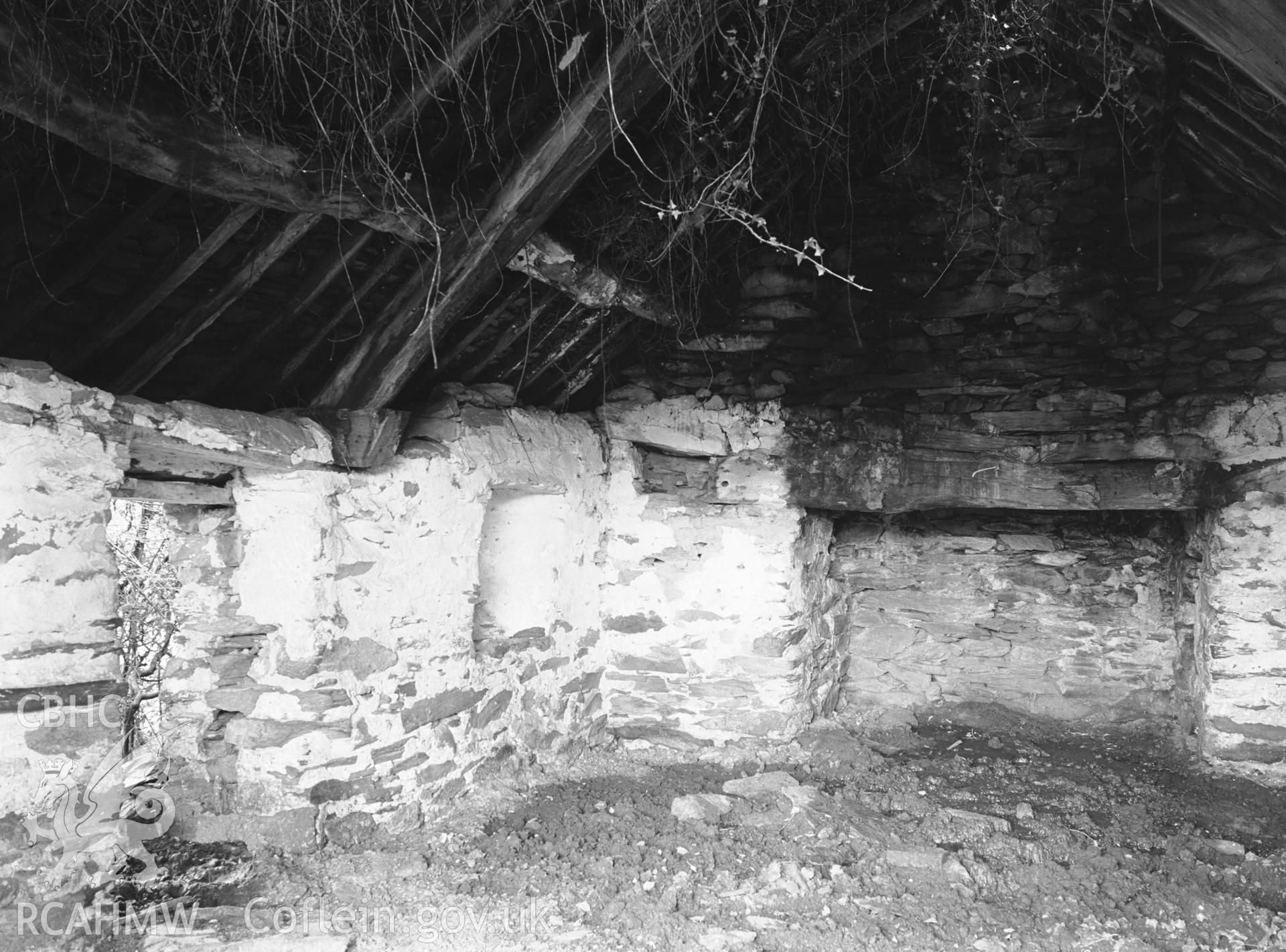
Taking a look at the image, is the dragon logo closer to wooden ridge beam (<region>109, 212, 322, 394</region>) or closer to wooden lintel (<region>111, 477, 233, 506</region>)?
wooden lintel (<region>111, 477, 233, 506</region>)

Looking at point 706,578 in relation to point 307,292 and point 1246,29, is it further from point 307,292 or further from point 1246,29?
point 1246,29

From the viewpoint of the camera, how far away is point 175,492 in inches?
109

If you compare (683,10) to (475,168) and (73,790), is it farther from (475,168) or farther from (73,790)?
(73,790)

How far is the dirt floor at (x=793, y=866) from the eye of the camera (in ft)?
8.74

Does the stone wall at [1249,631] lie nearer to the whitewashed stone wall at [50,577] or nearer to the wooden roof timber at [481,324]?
the wooden roof timber at [481,324]

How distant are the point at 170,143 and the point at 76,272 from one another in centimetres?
52

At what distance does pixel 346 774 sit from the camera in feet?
10.1

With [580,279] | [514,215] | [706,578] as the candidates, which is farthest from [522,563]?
[514,215]

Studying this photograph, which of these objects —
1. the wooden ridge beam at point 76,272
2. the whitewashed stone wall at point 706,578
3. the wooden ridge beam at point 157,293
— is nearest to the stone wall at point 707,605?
the whitewashed stone wall at point 706,578

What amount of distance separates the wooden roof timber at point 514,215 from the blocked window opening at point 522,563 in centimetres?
107

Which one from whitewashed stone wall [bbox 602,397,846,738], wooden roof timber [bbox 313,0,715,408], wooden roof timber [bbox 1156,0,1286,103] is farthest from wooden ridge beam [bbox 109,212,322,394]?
whitewashed stone wall [bbox 602,397,846,738]

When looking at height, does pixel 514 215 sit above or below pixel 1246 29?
below

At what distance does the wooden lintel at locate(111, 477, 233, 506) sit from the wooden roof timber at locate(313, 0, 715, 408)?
435mm

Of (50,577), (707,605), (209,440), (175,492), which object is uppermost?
(209,440)
